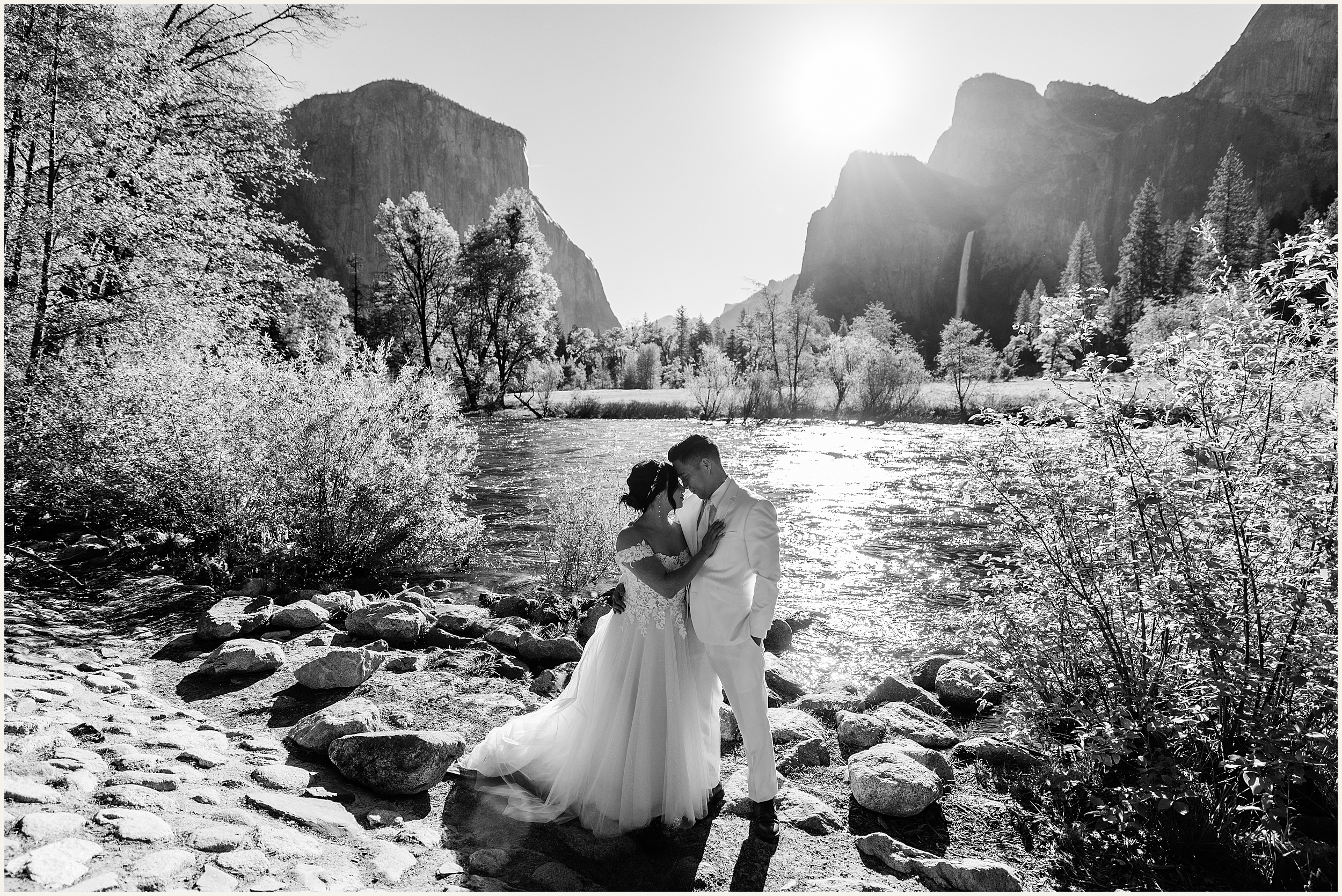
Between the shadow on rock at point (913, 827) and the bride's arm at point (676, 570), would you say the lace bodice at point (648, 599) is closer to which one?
the bride's arm at point (676, 570)

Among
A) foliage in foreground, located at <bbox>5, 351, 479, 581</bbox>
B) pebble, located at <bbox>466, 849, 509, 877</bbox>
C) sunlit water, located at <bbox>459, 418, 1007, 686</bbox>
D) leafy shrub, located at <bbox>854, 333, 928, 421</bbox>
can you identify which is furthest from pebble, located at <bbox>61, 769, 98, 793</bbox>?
leafy shrub, located at <bbox>854, 333, 928, 421</bbox>

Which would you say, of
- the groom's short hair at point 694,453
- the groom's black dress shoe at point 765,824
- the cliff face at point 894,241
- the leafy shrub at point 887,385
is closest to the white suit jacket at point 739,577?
the groom's short hair at point 694,453

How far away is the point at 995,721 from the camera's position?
630cm

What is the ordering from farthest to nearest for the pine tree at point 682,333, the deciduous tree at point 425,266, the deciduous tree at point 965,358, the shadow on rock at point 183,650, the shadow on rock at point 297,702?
the pine tree at point 682,333
the deciduous tree at point 965,358
the deciduous tree at point 425,266
the shadow on rock at point 183,650
the shadow on rock at point 297,702

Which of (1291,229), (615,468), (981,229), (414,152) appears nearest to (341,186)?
Answer: (414,152)

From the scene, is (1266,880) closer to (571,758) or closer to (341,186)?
(571,758)

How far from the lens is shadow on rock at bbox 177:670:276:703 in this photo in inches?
215

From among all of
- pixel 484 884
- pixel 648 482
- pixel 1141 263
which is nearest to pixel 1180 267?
pixel 1141 263

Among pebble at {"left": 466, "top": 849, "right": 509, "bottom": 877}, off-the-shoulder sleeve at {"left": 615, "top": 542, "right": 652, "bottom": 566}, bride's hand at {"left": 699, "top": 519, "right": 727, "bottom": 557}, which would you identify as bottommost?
pebble at {"left": 466, "top": 849, "right": 509, "bottom": 877}

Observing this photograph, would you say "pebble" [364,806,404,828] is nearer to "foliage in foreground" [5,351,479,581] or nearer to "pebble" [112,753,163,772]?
"pebble" [112,753,163,772]

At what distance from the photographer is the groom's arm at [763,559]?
4.01 meters

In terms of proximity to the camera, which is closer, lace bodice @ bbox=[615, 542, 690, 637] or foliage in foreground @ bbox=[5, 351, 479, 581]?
lace bodice @ bbox=[615, 542, 690, 637]

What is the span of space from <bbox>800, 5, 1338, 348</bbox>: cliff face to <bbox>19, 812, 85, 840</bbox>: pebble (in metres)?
135

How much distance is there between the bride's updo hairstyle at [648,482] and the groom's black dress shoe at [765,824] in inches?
78.3
